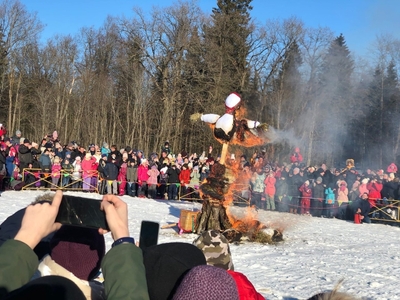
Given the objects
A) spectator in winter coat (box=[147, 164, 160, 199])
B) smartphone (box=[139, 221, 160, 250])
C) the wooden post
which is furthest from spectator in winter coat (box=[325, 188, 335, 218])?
smartphone (box=[139, 221, 160, 250])

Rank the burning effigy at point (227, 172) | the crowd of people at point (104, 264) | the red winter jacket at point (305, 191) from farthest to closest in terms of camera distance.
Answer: the red winter jacket at point (305, 191) → the burning effigy at point (227, 172) → the crowd of people at point (104, 264)

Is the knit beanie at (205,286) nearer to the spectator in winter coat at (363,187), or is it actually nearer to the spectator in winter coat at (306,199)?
the spectator in winter coat at (363,187)

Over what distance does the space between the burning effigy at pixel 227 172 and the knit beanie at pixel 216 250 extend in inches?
272

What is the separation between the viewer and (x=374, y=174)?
62.8 feet

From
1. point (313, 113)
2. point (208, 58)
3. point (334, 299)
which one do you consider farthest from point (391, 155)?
point (334, 299)

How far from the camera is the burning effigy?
1016 centimetres

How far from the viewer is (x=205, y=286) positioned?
1.45m

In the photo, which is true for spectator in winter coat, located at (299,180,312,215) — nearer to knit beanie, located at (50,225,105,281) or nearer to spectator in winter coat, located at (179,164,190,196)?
spectator in winter coat, located at (179,164,190,196)

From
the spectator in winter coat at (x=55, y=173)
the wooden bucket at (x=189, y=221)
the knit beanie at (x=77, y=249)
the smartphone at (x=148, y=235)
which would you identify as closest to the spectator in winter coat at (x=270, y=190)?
the spectator in winter coat at (x=55, y=173)

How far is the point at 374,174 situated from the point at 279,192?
3.73m

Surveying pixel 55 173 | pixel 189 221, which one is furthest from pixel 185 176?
pixel 189 221

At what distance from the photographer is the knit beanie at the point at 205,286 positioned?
1.45m

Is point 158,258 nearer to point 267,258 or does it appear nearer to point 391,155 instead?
point 267,258

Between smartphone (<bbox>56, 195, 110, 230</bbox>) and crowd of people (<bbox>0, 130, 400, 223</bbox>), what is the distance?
15.4 metres
